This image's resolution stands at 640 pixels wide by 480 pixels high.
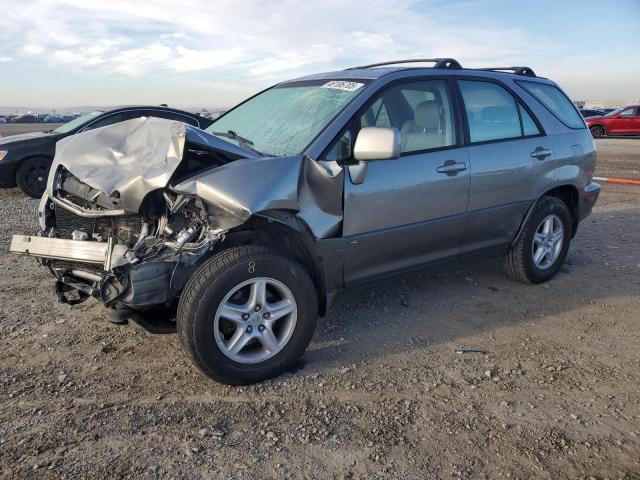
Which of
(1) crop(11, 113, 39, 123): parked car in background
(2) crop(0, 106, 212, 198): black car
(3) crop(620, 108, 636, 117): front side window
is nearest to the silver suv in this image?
(2) crop(0, 106, 212, 198): black car

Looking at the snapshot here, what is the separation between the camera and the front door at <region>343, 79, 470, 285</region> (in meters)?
3.49

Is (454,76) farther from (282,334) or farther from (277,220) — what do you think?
(282,334)

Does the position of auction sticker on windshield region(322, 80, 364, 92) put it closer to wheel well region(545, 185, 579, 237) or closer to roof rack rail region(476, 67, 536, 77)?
roof rack rail region(476, 67, 536, 77)

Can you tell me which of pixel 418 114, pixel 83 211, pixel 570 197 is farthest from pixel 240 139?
pixel 570 197

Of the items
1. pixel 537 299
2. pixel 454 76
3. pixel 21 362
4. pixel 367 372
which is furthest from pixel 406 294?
pixel 21 362

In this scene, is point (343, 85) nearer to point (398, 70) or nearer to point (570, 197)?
point (398, 70)

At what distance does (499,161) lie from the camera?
4.26 metres

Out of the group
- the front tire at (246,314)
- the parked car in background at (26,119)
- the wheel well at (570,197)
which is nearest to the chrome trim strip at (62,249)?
the front tire at (246,314)

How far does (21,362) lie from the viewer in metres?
3.36

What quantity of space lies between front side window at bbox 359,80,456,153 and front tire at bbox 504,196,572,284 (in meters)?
1.24

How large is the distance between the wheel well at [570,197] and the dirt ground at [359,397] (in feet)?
2.66

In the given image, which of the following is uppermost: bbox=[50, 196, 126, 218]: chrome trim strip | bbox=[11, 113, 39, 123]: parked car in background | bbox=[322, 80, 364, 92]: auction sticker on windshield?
bbox=[322, 80, 364, 92]: auction sticker on windshield

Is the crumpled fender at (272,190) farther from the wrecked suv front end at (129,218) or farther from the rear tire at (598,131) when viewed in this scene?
the rear tire at (598,131)

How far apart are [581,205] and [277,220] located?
3339mm
